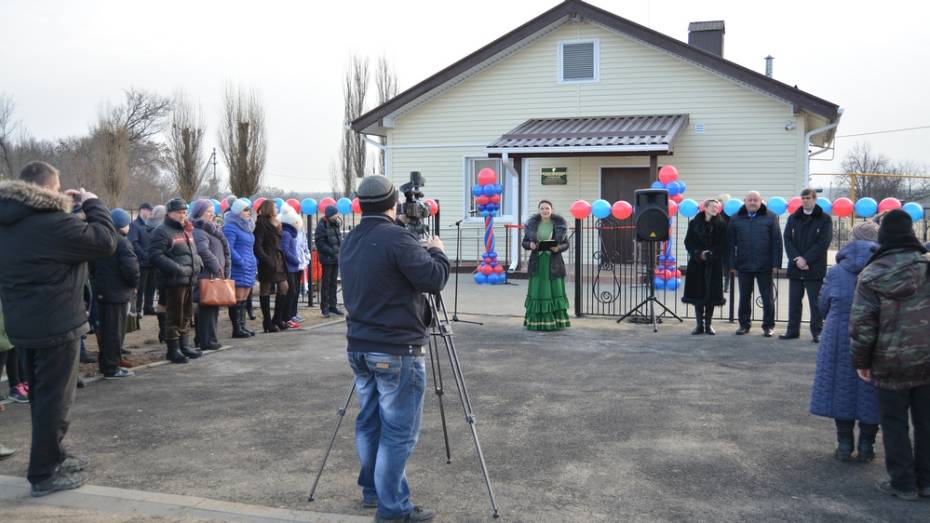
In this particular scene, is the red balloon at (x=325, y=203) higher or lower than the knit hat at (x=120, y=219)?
higher

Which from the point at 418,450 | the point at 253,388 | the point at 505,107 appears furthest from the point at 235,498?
the point at 505,107

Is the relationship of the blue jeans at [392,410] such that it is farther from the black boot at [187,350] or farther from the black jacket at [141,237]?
the black jacket at [141,237]

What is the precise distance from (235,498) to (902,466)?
3.97 m

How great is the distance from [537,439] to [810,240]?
19.2 feet

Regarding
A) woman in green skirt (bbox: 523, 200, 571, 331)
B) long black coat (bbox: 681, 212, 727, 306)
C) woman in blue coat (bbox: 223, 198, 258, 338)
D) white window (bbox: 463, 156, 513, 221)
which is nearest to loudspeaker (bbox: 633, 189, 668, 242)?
long black coat (bbox: 681, 212, 727, 306)

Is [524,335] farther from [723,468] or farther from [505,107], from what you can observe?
[505,107]

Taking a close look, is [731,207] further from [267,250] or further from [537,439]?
[537,439]

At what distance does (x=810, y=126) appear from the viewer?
18797 mm

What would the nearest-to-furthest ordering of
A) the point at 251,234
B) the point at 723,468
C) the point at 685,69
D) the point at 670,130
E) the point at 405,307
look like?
the point at 405,307, the point at 723,468, the point at 251,234, the point at 670,130, the point at 685,69

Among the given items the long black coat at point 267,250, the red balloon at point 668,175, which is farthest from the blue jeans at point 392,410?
the red balloon at point 668,175

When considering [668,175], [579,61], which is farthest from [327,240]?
[579,61]

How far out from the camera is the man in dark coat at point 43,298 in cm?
475

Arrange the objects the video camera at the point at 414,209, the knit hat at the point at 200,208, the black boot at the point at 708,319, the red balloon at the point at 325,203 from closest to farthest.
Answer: the video camera at the point at 414,209 → the knit hat at the point at 200,208 → the black boot at the point at 708,319 → the red balloon at the point at 325,203

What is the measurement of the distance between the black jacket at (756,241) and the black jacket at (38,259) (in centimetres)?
819
